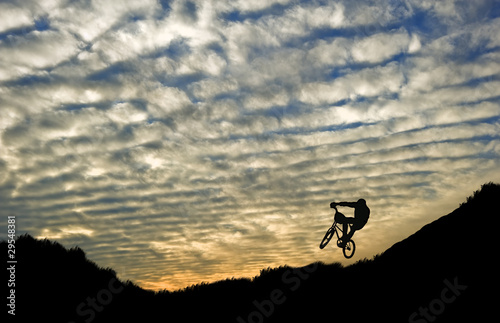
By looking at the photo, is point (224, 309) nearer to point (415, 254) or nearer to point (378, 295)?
point (378, 295)

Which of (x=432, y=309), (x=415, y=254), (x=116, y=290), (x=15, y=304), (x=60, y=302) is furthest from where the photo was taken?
(x=116, y=290)

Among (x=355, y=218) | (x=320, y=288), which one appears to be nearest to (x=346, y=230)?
(x=355, y=218)

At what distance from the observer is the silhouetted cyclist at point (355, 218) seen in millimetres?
22656

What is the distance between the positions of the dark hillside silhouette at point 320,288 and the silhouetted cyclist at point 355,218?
1.85m

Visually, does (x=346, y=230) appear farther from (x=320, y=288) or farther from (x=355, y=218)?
(x=320, y=288)

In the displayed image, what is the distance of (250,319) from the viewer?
19016mm

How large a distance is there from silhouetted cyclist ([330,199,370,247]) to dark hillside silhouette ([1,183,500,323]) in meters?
1.85

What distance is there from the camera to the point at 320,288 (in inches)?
800

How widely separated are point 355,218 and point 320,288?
4592mm

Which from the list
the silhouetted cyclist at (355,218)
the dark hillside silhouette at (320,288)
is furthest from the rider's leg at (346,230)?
the dark hillside silhouette at (320,288)

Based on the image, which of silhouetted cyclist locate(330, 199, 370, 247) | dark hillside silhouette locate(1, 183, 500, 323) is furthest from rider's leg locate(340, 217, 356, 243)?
dark hillside silhouette locate(1, 183, 500, 323)

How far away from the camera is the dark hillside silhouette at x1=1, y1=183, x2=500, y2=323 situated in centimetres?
1678

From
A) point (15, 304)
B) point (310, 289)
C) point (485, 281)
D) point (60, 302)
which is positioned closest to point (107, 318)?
point (60, 302)

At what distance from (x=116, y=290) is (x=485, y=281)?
54.4 feet
